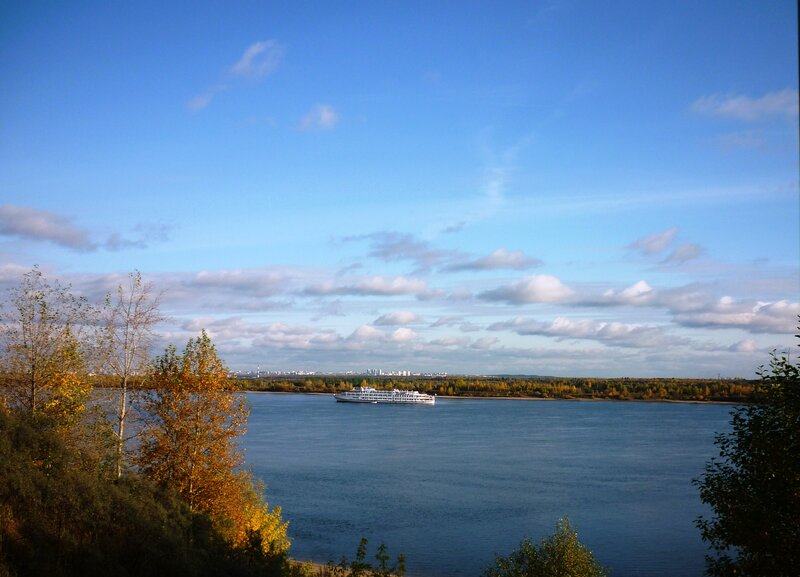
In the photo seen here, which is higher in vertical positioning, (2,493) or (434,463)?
(2,493)

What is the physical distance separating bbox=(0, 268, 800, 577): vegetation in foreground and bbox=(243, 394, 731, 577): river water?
33.0 ft

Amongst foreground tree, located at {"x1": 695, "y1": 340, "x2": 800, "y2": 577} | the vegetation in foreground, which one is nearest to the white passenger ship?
the vegetation in foreground

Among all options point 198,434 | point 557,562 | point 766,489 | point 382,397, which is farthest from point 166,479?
point 382,397

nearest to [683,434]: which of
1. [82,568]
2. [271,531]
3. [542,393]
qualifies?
[271,531]

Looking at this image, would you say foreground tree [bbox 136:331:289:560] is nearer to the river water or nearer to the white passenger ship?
the river water

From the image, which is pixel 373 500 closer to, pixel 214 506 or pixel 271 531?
pixel 271 531

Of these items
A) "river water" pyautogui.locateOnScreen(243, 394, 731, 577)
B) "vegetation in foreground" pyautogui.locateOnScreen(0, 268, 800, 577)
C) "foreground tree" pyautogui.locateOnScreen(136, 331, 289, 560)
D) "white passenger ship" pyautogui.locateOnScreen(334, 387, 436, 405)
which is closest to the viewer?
"vegetation in foreground" pyautogui.locateOnScreen(0, 268, 800, 577)

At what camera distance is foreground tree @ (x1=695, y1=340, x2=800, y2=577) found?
1502 centimetres

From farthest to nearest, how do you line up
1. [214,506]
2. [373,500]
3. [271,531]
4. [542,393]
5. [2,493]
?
[542,393] < [373,500] < [271,531] < [214,506] < [2,493]

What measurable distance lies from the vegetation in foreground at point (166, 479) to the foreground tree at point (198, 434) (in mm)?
43

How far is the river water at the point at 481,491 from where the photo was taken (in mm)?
33969

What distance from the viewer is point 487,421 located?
104562 mm

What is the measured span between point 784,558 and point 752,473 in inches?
85.0

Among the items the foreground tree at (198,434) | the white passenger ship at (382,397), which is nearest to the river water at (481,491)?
the foreground tree at (198,434)
